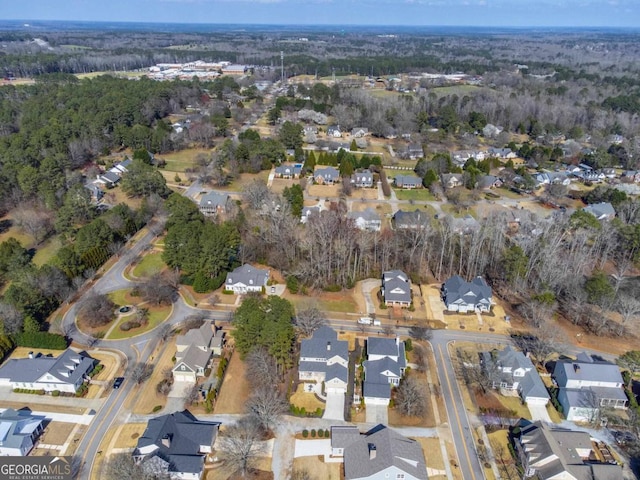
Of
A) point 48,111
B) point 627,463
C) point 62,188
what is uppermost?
point 48,111

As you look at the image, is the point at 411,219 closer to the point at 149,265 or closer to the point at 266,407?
the point at 149,265

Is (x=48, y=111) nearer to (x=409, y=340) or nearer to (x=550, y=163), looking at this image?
(x=409, y=340)

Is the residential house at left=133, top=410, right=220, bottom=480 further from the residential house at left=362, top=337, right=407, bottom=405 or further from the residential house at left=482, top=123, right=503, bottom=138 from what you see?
the residential house at left=482, top=123, right=503, bottom=138

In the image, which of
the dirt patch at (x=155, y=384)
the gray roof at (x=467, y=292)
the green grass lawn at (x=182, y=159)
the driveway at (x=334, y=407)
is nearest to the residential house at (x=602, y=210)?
the gray roof at (x=467, y=292)

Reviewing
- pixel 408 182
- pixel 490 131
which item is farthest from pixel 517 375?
pixel 490 131

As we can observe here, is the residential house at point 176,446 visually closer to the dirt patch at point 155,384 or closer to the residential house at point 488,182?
the dirt patch at point 155,384

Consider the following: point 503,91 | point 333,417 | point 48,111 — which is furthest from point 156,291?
point 503,91

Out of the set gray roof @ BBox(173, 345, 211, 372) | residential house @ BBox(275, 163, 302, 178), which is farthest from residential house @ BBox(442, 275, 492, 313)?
residential house @ BBox(275, 163, 302, 178)
